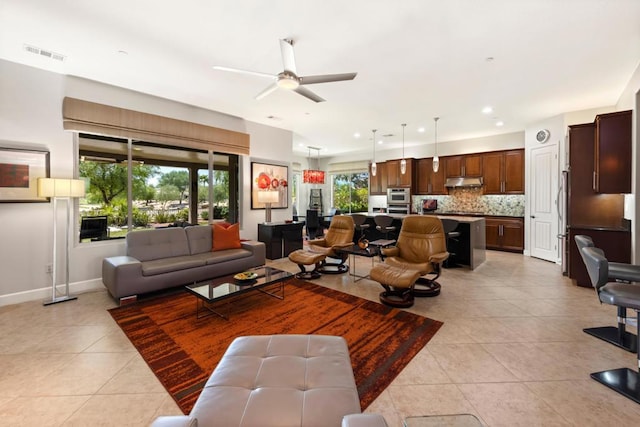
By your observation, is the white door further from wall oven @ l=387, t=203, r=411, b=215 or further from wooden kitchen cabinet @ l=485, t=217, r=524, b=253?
wall oven @ l=387, t=203, r=411, b=215

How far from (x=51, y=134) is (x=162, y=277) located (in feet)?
8.00

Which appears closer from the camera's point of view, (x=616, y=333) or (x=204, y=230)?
(x=616, y=333)

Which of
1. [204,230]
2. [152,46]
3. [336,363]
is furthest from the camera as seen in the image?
[204,230]

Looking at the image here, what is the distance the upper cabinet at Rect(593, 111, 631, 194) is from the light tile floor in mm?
1514

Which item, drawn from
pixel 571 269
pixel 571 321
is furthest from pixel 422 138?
pixel 571 321

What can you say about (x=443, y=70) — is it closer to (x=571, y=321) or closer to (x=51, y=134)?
(x=571, y=321)

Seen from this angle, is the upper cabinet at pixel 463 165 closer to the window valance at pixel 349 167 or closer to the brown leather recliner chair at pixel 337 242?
the window valance at pixel 349 167

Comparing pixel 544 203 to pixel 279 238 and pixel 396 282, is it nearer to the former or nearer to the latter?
pixel 396 282

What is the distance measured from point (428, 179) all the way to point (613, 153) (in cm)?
460

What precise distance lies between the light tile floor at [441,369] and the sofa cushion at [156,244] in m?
0.77

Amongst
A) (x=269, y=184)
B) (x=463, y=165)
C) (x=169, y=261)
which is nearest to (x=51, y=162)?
(x=169, y=261)

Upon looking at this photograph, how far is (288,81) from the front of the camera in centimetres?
277

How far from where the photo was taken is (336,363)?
1.50 meters

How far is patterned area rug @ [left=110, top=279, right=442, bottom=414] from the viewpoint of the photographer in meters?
2.08
